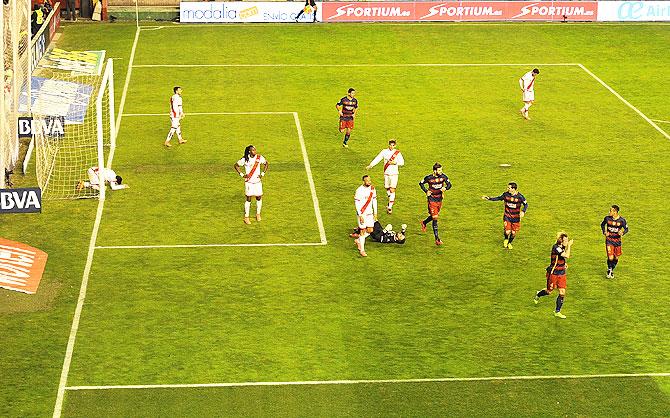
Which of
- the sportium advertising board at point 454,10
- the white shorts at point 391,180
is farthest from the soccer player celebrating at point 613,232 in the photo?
the sportium advertising board at point 454,10

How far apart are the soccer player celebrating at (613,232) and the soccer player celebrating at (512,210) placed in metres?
2.17

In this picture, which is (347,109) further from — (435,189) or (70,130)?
(70,130)

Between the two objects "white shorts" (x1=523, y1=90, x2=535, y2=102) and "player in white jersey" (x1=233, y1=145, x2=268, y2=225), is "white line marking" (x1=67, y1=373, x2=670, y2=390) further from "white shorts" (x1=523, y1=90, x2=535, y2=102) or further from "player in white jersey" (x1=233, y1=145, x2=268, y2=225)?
"white shorts" (x1=523, y1=90, x2=535, y2=102)

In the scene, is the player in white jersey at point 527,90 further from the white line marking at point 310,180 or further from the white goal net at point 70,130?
the white goal net at point 70,130

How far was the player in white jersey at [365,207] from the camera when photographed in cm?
2969

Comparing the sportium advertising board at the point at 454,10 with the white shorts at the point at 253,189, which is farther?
the sportium advertising board at the point at 454,10

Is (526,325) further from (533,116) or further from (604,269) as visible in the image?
(533,116)

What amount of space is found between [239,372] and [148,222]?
9.48 metres

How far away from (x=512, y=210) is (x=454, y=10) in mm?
31772

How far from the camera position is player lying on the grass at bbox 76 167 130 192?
34.7 metres

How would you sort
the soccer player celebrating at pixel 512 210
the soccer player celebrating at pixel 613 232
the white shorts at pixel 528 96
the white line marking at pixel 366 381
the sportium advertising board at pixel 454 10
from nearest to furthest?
1. the white line marking at pixel 366 381
2. the soccer player celebrating at pixel 613 232
3. the soccer player celebrating at pixel 512 210
4. the white shorts at pixel 528 96
5. the sportium advertising board at pixel 454 10

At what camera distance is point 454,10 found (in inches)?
2376

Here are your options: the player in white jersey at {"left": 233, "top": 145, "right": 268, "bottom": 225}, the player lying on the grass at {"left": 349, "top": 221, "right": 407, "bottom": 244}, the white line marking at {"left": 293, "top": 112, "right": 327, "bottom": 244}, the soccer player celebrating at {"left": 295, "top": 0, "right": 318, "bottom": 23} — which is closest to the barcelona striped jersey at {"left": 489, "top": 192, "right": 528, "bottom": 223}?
the player lying on the grass at {"left": 349, "top": 221, "right": 407, "bottom": 244}

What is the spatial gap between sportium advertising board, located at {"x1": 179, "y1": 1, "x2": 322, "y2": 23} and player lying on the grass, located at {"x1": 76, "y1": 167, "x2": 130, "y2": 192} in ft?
82.1
